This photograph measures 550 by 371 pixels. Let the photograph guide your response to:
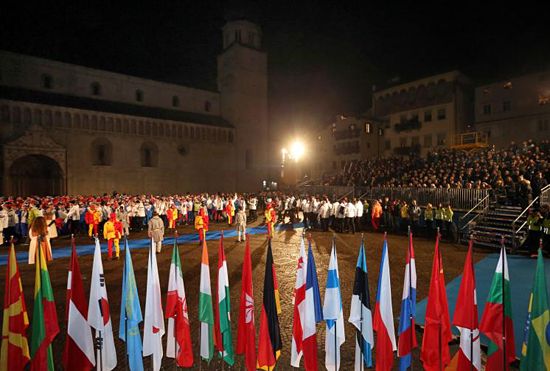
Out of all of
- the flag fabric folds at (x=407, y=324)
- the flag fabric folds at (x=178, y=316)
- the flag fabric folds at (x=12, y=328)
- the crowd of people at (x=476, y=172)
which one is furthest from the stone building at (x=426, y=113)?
the flag fabric folds at (x=12, y=328)

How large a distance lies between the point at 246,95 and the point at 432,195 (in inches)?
1271

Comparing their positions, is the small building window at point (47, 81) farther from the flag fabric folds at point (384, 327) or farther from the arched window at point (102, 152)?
the flag fabric folds at point (384, 327)

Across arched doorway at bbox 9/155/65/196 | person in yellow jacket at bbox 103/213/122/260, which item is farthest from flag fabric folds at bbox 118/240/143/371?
arched doorway at bbox 9/155/65/196

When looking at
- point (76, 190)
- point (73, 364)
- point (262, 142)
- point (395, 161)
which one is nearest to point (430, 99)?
point (395, 161)

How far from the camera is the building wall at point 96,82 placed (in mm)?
33281

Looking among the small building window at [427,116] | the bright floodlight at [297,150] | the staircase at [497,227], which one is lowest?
the staircase at [497,227]

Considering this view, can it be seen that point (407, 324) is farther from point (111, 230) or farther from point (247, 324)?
point (111, 230)

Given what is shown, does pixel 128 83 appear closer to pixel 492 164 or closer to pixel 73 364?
pixel 492 164

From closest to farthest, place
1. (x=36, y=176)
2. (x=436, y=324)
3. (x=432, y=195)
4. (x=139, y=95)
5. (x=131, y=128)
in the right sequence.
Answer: (x=436, y=324) → (x=432, y=195) → (x=36, y=176) → (x=131, y=128) → (x=139, y=95)

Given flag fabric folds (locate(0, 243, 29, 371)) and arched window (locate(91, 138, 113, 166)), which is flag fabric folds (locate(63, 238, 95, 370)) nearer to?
flag fabric folds (locate(0, 243, 29, 371))

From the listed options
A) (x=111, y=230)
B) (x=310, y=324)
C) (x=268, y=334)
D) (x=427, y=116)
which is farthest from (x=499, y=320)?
(x=427, y=116)

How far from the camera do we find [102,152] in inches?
1423

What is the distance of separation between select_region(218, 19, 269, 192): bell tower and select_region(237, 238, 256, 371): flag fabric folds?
1646 inches

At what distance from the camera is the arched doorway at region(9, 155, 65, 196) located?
30844 mm
